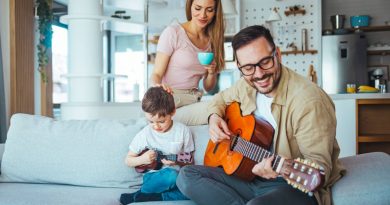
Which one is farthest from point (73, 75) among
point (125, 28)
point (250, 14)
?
point (250, 14)

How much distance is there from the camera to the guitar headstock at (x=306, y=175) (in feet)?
4.54

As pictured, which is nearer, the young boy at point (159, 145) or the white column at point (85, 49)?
the young boy at point (159, 145)

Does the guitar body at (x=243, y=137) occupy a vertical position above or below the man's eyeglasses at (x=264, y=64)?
below

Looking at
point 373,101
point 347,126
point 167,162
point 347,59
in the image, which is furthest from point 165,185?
point 347,59

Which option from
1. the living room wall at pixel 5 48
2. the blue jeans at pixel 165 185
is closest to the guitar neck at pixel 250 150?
the blue jeans at pixel 165 185

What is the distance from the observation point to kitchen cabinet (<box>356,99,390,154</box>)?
11.4ft

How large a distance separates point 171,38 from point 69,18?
1.39 m

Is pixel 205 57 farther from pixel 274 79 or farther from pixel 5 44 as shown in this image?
pixel 5 44

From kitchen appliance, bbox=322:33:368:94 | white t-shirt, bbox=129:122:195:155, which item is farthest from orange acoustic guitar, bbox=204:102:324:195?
kitchen appliance, bbox=322:33:368:94

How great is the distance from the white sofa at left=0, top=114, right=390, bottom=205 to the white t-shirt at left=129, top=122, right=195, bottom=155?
81 millimetres

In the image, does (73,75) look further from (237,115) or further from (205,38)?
(237,115)

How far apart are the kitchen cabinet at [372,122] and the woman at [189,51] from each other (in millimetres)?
1610

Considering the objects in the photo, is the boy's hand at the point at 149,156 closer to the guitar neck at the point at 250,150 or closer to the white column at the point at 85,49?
the guitar neck at the point at 250,150

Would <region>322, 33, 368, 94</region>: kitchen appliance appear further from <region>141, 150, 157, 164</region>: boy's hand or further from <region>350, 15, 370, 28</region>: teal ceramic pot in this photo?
<region>141, 150, 157, 164</region>: boy's hand
